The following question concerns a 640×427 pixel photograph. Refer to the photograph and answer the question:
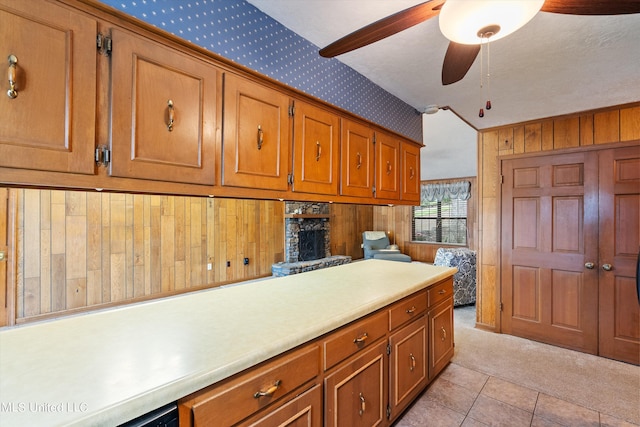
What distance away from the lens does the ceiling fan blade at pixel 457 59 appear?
1.42m

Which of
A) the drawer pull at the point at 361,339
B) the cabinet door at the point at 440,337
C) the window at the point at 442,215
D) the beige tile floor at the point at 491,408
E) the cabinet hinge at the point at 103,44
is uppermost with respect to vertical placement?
the cabinet hinge at the point at 103,44

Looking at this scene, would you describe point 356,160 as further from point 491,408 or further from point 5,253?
point 5,253

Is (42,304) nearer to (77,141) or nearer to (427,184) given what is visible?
(77,141)

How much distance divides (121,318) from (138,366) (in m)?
0.57

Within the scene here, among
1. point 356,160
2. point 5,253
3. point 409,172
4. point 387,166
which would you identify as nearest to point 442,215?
point 409,172

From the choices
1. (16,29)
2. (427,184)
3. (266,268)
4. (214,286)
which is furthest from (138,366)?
(427,184)

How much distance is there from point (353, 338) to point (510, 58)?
2.04m

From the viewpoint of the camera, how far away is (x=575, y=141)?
302cm

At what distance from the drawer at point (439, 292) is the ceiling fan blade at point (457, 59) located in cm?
149

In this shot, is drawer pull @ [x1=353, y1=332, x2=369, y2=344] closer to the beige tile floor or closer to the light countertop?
the light countertop

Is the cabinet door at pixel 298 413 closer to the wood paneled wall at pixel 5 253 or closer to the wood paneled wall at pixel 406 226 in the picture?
the wood paneled wall at pixel 5 253

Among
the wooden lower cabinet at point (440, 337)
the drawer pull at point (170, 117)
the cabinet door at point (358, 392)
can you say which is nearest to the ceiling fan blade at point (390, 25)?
the drawer pull at point (170, 117)

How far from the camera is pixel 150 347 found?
107 centimetres

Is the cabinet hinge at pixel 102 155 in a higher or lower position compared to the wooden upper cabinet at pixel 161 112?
lower
